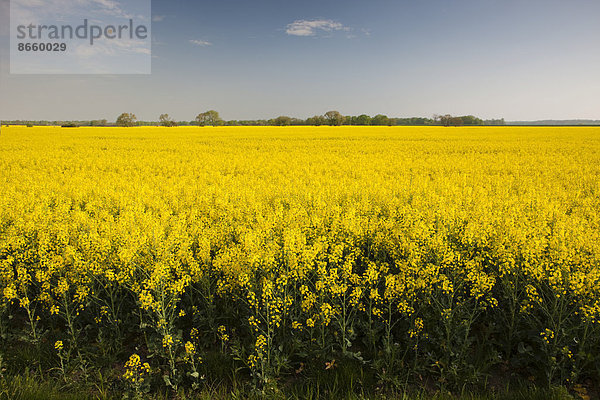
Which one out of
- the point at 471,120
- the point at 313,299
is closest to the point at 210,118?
the point at 471,120

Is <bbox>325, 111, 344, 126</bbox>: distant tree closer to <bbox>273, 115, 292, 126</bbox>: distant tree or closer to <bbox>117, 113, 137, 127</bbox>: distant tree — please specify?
<bbox>273, 115, 292, 126</bbox>: distant tree

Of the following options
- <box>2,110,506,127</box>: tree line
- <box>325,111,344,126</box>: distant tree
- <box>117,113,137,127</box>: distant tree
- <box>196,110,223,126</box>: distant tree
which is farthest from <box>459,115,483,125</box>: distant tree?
<box>117,113,137,127</box>: distant tree

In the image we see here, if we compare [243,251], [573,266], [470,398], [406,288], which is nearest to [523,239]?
[573,266]

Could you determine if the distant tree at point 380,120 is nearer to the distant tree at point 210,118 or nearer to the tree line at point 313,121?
the tree line at point 313,121

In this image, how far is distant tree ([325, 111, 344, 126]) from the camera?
277ft

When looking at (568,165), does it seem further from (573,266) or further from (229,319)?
(229,319)

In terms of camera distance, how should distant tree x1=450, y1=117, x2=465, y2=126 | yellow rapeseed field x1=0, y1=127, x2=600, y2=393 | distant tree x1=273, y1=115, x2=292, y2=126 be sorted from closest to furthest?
yellow rapeseed field x1=0, y1=127, x2=600, y2=393 < distant tree x1=450, y1=117, x2=465, y2=126 < distant tree x1=273, y1=115, x2=292, y2=126

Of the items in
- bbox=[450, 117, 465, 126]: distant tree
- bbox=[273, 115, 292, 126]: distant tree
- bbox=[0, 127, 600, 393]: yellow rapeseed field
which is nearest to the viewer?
bbox=[0, 127, 600, 393]: yellow rapeseed field

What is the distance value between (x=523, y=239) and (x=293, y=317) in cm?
338

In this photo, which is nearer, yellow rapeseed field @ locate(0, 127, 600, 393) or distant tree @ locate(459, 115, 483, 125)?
yellow rapeseed field @ locate(0, 127, 600, 393)

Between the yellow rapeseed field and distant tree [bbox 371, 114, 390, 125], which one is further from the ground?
distant tree [bbox 371, 114, 390, 125]

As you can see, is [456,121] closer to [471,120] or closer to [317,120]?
[471,120]

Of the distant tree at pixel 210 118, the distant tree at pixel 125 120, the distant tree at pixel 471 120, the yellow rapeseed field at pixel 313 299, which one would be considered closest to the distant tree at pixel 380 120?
the distant tree at pixel 471 120

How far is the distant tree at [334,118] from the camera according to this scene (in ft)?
277
